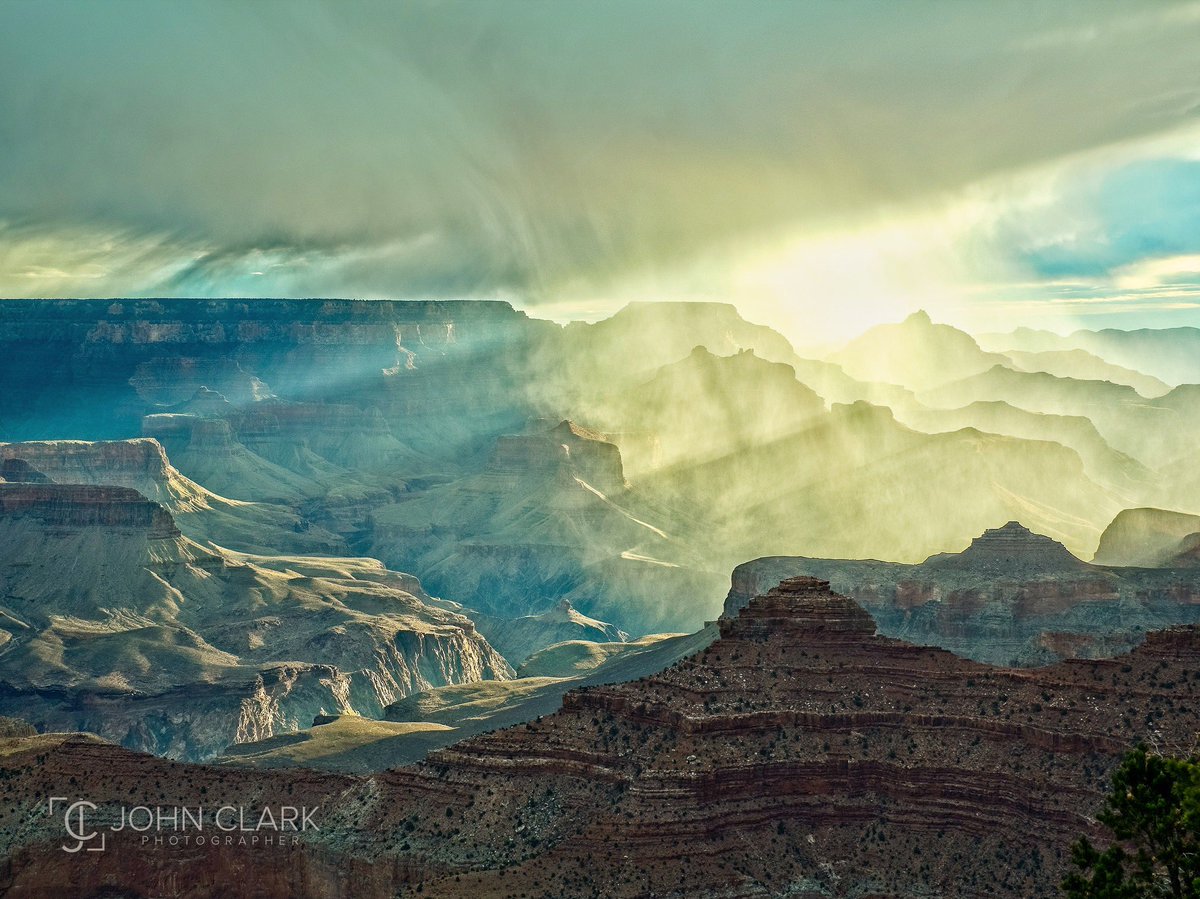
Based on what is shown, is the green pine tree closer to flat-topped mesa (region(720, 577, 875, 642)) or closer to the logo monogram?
flat-topped mesa (region(720, 577, 875, 642))

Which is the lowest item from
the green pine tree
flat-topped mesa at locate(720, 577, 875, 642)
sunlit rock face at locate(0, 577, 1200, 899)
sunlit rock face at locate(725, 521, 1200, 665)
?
the green pine tree

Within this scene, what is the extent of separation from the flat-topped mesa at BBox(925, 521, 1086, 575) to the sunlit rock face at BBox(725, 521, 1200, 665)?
9cm

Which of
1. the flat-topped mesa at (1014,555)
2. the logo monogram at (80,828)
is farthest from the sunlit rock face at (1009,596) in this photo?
the logo monogram at (80,828)

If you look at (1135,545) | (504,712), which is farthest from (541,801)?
(1135,545)

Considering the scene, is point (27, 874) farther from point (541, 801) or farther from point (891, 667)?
point (891, 667)

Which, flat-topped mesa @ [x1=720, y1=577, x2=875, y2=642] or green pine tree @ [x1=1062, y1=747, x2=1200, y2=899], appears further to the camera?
flat-topped mesa @ [x1=720, y1=577, x2=875, y2=642]

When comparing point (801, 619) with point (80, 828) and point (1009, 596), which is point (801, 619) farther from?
point (1009, 596)

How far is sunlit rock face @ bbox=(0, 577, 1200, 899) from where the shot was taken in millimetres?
77688

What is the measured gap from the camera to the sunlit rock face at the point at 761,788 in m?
77.7

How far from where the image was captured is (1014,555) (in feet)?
561

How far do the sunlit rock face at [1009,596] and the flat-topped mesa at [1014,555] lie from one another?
9 centimetres

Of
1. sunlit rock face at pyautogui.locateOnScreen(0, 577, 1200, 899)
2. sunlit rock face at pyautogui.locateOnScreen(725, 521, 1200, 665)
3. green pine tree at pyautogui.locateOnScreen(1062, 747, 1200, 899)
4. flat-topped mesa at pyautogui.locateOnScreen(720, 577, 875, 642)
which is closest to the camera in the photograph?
green pine tree at pyautogui.locateOnScreen(1062, 747, 1200, 899)

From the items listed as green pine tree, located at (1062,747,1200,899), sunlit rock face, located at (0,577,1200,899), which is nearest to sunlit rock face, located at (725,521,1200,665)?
sunlit rock face, located at (0,577,1200,899)

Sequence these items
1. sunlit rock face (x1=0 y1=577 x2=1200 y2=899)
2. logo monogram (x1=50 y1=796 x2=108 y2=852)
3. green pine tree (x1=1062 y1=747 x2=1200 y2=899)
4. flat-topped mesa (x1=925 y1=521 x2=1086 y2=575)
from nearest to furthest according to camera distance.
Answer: green pine tree (x1=1062 y1=747 x2=1200 y2=899) < sunlit rock face (x1=0 y1=577 x2=1200 y2=899) < logo monogram (x1=50 y1=796 x2=108 y2=852) < flat-topped mesa (x1=925 y1=521 x2=1086 y2=575)
